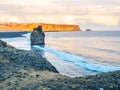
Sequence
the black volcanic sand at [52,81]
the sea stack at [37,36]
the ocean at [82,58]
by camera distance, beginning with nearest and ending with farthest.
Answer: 1. the black volcanic sand at [52,81]
2. the ocean at [82,58]
3. the sea stack at [37,36]

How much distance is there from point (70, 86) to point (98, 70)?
61.6ft

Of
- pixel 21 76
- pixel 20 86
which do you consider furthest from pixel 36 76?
pixel 20 86

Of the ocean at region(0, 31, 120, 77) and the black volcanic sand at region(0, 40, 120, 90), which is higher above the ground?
the black volcanic sand at region(0, 40, 120, 90)

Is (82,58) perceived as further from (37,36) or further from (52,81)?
(37,36)

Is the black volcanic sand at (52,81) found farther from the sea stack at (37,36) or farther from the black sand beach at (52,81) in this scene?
the sea stack at (37,36)

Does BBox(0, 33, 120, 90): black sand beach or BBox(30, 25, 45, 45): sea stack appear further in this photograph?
BBox(30, 25, 45, 45): sea stack

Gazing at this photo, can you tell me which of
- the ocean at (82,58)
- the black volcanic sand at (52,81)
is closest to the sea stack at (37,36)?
the ocean at (82,58)

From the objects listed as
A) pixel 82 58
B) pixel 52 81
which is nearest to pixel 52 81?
pixel 52 81

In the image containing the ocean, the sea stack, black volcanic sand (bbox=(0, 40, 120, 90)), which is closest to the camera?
black volcanic sand (bbox=(0, 40, 120, 90))

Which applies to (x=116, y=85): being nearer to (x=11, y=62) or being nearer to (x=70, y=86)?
(x=70, y=86)

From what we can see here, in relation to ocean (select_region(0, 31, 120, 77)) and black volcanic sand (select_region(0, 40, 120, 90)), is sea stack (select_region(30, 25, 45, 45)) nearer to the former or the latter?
ocean (select_region(0, 31, 120, 77))

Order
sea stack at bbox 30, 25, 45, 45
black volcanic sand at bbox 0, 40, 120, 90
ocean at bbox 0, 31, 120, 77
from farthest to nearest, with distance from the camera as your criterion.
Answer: sea stack at bbox 30, 25, 45, 45 < ocean at bbox 0, 31, 120, 77 < black volcanic sand at bbox 0, 40, 120, 90

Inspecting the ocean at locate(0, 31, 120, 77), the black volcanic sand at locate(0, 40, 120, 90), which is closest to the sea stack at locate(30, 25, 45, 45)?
the ocean at locate(0, 31, 120, 77)

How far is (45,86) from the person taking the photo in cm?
1612
